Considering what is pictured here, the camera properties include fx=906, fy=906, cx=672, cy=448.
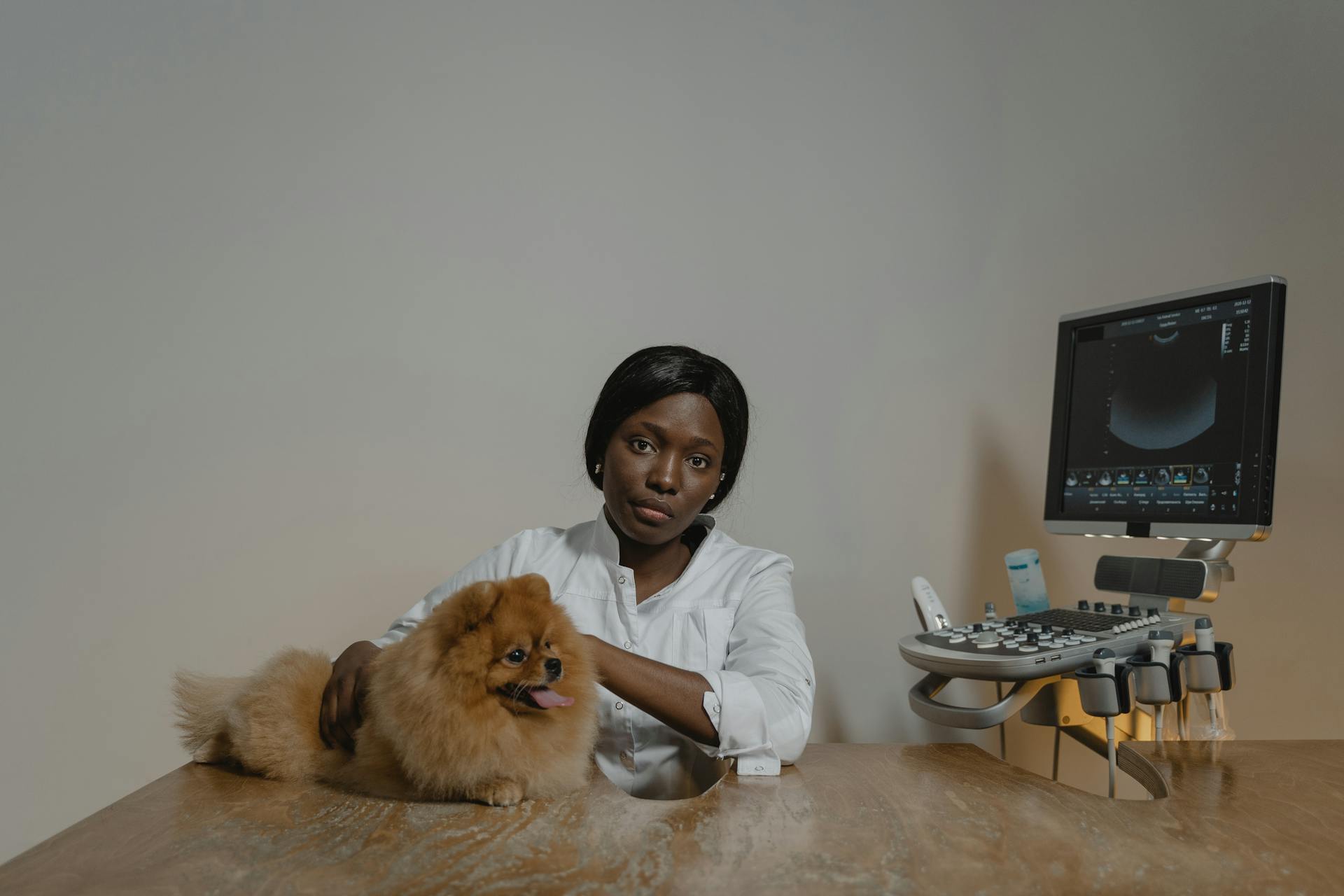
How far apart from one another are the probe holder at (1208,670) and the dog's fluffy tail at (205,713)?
1.59 m

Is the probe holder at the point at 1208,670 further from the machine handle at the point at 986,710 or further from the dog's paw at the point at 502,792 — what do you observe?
the dog's paw at the point at 502,792

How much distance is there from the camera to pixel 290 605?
2.27 meters

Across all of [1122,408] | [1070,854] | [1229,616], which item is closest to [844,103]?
[1122,408]

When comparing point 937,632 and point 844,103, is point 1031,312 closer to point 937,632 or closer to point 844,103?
point 844,103

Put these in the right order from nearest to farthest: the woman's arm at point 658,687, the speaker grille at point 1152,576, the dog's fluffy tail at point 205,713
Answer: the woman's arm at point 658,687 < the dog's fluffy tail at point 205,713 < the speaker grille at point 1152,576

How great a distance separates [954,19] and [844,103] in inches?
15.6

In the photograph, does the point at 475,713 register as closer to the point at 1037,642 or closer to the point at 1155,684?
the point at 1037,642

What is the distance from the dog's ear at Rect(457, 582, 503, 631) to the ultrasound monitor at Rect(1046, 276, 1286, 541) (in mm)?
1401

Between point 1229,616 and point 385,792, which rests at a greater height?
point 1229,616

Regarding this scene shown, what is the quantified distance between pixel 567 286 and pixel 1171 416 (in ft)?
4.82

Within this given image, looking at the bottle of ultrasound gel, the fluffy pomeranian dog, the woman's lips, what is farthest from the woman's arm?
the bottle of ultrasound gel

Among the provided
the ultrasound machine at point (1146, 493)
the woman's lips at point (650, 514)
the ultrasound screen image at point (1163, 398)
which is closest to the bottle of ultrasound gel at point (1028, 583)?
the ultrasound machine at point (1146, 493)

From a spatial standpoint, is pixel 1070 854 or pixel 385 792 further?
pixel 385 792

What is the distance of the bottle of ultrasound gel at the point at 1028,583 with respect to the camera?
2.04 meters
